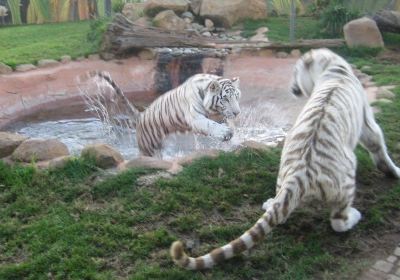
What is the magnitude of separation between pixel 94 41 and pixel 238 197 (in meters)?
6.52

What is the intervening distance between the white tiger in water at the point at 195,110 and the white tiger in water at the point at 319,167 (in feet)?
4.98

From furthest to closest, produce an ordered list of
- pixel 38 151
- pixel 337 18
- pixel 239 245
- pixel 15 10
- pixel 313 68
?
pixel 15 10 → pixel 337 18 → pixel 38 151 → pixel 313 68 → pixel 239 245

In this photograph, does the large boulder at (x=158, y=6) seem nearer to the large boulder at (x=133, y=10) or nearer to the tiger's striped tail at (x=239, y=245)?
the large boulder at (x=133, y=10)

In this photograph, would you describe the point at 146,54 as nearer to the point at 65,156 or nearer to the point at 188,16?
the point at 188,16

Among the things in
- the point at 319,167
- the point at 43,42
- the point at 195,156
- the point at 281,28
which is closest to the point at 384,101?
the point at 195,156

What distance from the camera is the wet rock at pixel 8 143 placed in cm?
433

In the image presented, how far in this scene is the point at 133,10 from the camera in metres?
11.5

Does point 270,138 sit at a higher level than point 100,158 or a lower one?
lower

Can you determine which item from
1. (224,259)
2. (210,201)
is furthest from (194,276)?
(210,201)

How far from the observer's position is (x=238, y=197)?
12.4 feet

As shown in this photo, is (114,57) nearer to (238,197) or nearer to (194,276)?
(238,197)

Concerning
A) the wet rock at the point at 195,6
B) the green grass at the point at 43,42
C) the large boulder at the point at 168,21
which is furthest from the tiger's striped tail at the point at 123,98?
the wet rock at the point at 195,6

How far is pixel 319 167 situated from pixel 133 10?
30.0 feet

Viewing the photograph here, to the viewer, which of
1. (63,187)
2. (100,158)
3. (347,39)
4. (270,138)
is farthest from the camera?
(347,39)
